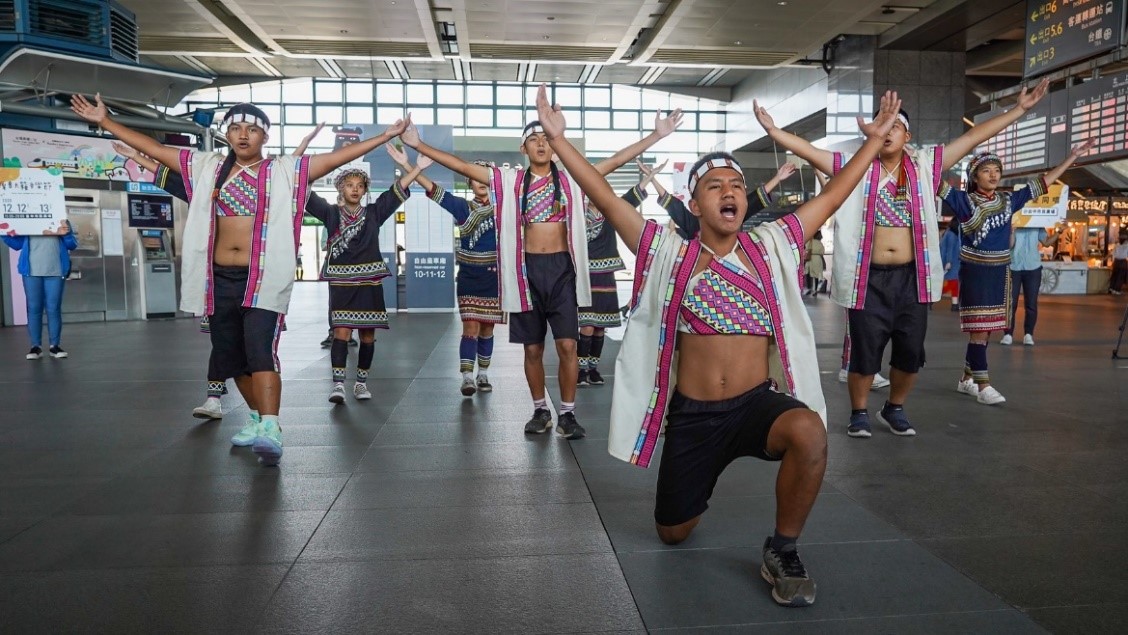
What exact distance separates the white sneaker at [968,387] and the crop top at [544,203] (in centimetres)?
369

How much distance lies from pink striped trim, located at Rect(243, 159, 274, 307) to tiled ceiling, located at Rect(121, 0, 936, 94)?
47.2 ft

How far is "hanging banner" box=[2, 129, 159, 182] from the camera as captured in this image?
13.1m

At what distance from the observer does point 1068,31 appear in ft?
33.6

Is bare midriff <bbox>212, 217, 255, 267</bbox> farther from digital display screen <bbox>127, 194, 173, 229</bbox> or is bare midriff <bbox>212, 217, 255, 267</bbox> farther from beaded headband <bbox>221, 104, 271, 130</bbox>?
digital display screen <bbox>127, 194, 173, 229</bbox>

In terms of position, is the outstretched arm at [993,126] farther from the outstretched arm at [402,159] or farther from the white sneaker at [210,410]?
the white sneaker at [210,410]

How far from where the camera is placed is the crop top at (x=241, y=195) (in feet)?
15.0

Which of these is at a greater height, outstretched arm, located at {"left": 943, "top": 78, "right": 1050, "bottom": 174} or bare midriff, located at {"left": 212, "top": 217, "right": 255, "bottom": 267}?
outstretched arm, located at {"left": 943, "top": 78, "right": 1050, "bottom": 174}

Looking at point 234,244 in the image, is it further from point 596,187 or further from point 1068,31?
point 1068,31

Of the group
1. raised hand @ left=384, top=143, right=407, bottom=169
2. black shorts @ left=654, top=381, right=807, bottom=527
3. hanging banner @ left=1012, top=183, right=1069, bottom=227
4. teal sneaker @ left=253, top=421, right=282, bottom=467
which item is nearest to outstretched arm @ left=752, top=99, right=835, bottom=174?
black shorts @ left=654, top=381, right=807, bottom=527

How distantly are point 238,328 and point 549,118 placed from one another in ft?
8.36

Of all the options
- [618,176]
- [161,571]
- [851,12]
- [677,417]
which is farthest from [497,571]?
[618,176]

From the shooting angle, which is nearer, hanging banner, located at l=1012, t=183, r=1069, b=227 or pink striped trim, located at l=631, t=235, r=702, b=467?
pink striped trim, located at l=631, t=235, r=702, b=467

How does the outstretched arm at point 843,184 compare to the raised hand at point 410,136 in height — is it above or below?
below

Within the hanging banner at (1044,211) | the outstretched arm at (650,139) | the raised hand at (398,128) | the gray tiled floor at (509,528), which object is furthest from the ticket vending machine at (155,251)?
the hanging banner at (1044,211)
